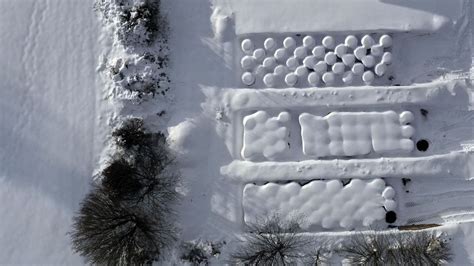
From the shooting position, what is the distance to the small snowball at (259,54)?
12.4 metres

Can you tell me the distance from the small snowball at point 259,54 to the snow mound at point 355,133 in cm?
164

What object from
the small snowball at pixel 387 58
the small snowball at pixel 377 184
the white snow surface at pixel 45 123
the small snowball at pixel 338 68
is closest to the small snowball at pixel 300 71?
the small snowball at pixel 338 68

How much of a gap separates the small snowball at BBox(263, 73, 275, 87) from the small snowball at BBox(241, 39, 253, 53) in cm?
72

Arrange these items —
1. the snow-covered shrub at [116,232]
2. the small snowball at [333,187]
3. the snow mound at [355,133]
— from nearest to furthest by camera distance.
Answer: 1. the snow-covered shrub at [116,232]
2. the small snowball at [333,187]
3. the snow mound at [355,133]

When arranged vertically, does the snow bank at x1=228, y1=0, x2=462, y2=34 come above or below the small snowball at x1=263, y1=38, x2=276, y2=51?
above

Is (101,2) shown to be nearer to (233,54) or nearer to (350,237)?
(233,54)

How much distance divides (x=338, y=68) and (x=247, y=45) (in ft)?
7.00

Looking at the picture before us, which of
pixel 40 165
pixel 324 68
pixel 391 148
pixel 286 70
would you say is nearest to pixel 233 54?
pixel 286 70

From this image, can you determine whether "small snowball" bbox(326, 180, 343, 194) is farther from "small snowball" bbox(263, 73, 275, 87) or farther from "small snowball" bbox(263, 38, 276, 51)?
"small snowball" bbox(263, 38, 276, 51)

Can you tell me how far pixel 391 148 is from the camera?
40.0 ft

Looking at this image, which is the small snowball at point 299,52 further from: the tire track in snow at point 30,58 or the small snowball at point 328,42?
the tire track in snow at point 30,58

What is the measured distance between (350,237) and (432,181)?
7.44 feet

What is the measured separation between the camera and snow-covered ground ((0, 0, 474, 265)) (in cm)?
1215

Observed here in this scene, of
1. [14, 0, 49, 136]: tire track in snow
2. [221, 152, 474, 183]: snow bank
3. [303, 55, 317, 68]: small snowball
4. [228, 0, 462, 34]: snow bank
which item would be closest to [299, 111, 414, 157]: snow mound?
[221, 152, 474, 183]: snow bank
